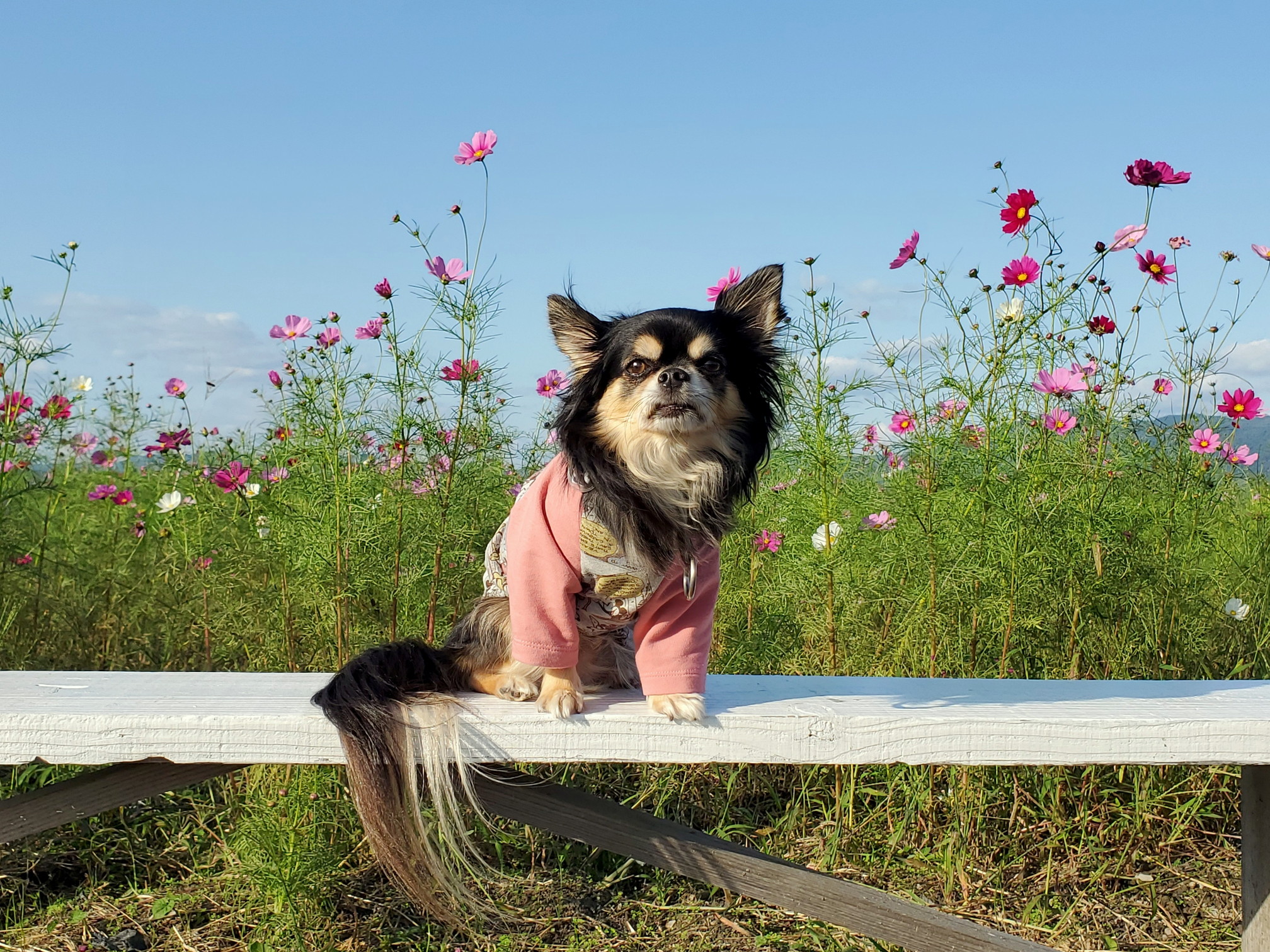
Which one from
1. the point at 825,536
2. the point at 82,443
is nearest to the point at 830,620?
the point at 825,536

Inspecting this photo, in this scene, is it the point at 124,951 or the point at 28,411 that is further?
the point at 28,411

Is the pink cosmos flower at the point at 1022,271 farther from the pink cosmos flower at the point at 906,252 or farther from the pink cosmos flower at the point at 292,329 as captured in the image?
the pink cosmos flower at the point at 292,329

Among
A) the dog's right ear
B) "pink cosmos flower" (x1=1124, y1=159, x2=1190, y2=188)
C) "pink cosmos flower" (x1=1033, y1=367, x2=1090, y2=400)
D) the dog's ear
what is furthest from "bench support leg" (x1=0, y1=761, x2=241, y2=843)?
"pink cosmos flower" (x1=1124, y1=159, x2=1190, y2=188)

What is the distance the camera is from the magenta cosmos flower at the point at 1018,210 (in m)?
2.56

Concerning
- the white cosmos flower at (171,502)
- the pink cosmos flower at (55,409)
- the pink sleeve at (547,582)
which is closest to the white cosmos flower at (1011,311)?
the pink sleeve at (547,582)

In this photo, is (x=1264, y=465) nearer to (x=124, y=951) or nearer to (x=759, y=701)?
(x=759, y=701)

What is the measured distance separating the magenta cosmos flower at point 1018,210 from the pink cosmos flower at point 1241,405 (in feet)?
2.99

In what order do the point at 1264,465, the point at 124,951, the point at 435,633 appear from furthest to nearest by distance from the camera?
the point at 1264,465
the point at 435,633
the point at 124,951

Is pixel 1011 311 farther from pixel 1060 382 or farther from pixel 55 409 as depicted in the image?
pixel 55 409

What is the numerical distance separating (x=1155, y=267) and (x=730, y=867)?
6.39ft

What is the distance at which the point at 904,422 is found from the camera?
2764 mm

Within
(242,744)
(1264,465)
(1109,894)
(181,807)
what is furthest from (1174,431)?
(181,807)

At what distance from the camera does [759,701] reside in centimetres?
204

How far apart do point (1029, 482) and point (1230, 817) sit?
54.6 inches
